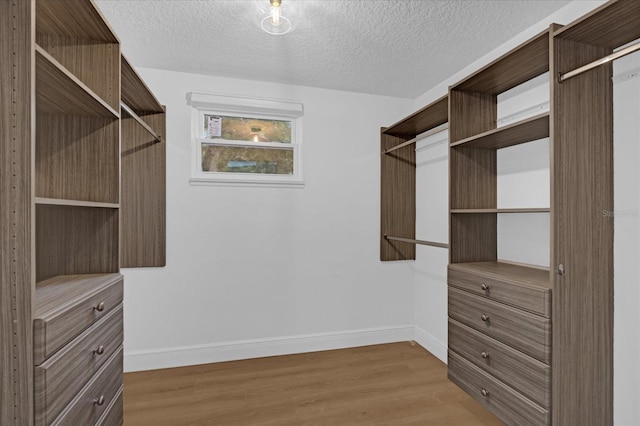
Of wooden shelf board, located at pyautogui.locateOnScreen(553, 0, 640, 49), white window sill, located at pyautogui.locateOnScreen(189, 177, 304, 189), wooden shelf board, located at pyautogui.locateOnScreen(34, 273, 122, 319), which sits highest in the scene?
wooden shelf board, located at pyautogui.locateOnScreen(553, 0, 640, 49)

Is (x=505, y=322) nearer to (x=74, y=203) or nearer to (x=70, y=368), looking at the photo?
(x=70, y=368)

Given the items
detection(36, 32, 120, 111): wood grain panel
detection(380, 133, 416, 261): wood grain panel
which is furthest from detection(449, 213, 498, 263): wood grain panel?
detection(36, 32, 120, 111): wood grain panel

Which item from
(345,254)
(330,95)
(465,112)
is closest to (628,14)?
(465,112)

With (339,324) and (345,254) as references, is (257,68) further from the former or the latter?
(339,324)

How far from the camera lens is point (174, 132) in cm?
272

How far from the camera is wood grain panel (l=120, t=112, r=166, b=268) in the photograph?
263 centimetres

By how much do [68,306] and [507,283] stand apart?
1.88m

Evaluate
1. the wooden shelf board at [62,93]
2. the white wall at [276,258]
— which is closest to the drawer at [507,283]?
the white wall at [276,258]

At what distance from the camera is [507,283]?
1669 millimetres

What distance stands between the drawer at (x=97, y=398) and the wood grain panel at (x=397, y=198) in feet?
7.47

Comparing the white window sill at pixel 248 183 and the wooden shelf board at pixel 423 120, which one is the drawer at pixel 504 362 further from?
the white window sill at pixel 248 183

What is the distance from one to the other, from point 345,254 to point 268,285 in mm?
758

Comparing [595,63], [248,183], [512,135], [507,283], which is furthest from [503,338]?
[248,183]

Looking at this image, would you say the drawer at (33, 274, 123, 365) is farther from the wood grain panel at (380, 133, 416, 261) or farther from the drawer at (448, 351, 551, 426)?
the wood grain panel at (380, 133, 416, 261)
